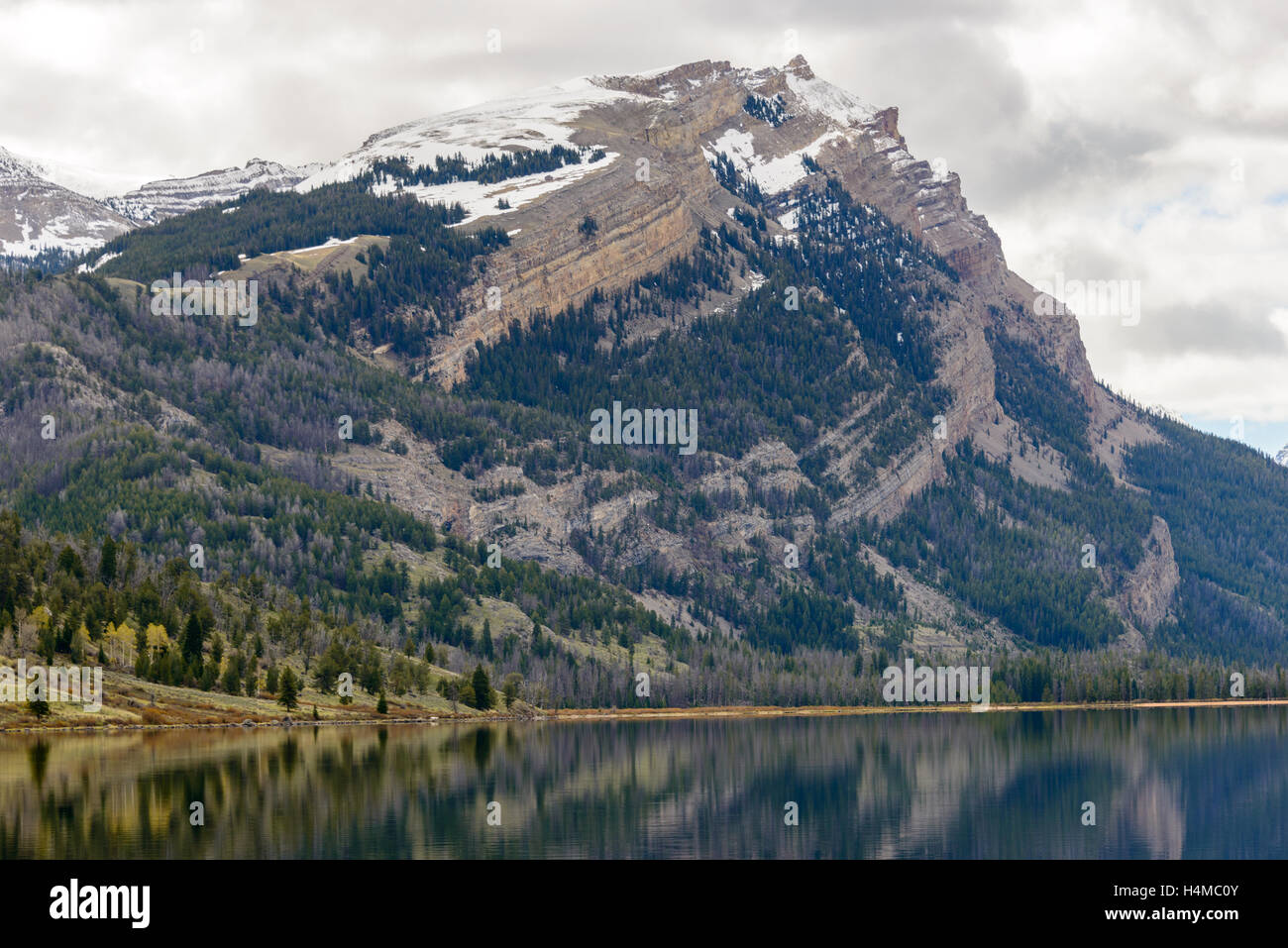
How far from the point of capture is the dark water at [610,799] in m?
96.0

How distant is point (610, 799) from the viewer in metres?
122

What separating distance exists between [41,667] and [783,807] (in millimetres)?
97265

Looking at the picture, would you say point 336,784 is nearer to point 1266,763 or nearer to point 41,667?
point 41,667

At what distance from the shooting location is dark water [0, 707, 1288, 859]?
96000mm
